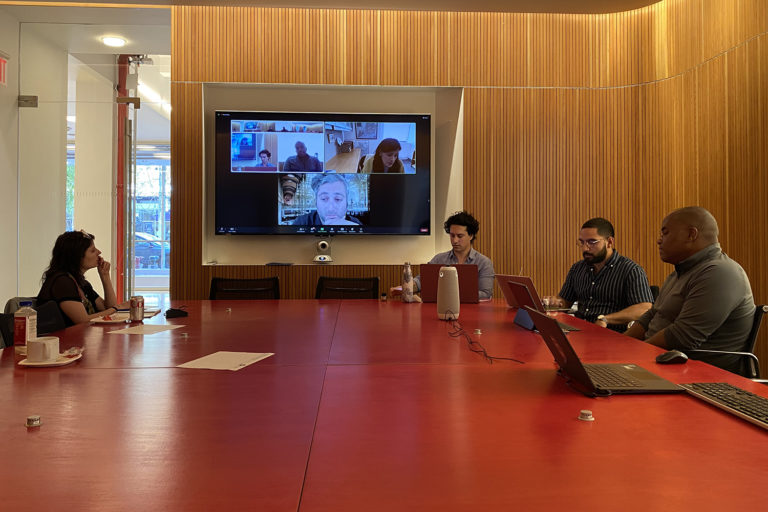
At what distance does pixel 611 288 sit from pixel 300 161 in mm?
3293

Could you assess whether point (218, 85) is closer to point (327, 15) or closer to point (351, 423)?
point (327, 15)

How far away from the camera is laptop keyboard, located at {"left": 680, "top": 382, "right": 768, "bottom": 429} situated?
1.38 m

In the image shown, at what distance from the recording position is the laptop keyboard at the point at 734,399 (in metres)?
1.38

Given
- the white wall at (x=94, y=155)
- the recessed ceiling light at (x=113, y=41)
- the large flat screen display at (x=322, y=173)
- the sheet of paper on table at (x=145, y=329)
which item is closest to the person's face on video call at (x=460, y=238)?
the large flat screen display at (x=322, y=173)

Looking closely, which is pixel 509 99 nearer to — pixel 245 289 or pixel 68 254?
pixel 245 289

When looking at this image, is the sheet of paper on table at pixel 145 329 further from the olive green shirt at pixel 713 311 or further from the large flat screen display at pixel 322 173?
the large flat screen display at pixel 322 173

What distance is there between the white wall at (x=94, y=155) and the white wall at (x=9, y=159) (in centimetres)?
54

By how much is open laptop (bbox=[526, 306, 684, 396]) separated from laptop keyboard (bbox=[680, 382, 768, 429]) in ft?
0.20

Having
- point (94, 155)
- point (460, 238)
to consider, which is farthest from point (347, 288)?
point (94, 155)

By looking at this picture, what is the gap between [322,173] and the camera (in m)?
6.13

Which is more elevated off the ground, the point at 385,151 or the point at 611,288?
the point at 385,151

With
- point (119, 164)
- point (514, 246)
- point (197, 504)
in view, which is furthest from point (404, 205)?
point (197, 504)

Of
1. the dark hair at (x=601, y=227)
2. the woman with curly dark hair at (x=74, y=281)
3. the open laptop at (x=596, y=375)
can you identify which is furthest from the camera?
the dark hair at (x=601, y=227)

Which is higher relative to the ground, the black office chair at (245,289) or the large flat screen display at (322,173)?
the large flat screen display at (322,173)
